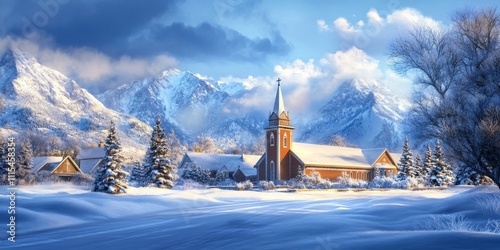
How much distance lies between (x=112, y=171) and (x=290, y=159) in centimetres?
3646

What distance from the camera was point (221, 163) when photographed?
262ft

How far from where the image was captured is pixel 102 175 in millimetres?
31484

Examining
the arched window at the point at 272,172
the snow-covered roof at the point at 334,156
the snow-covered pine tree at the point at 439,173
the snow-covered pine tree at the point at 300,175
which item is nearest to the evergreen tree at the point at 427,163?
the snow-covered pine tree at the point at 439,173

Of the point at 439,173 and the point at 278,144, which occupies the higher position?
the point at 278,144

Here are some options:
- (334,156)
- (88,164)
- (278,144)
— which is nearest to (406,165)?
(334,156)

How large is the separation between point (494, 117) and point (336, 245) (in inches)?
469

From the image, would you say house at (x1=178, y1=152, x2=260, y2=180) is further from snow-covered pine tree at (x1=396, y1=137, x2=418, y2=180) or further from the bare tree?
the bare tree

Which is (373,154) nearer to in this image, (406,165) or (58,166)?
(406,165)

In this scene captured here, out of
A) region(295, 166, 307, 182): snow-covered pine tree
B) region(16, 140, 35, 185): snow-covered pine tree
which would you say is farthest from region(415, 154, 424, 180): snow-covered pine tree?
region(16, 140, 35, 185): snow-covered pine tree

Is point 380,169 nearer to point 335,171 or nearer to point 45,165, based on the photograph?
point 335,171

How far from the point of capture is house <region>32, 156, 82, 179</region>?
61.5m

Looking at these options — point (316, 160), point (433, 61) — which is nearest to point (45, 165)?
point (316, 160)

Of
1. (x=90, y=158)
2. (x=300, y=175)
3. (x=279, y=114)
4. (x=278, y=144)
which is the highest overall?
(x=279, y=114)

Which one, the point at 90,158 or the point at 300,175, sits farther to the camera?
the point at 90,158
